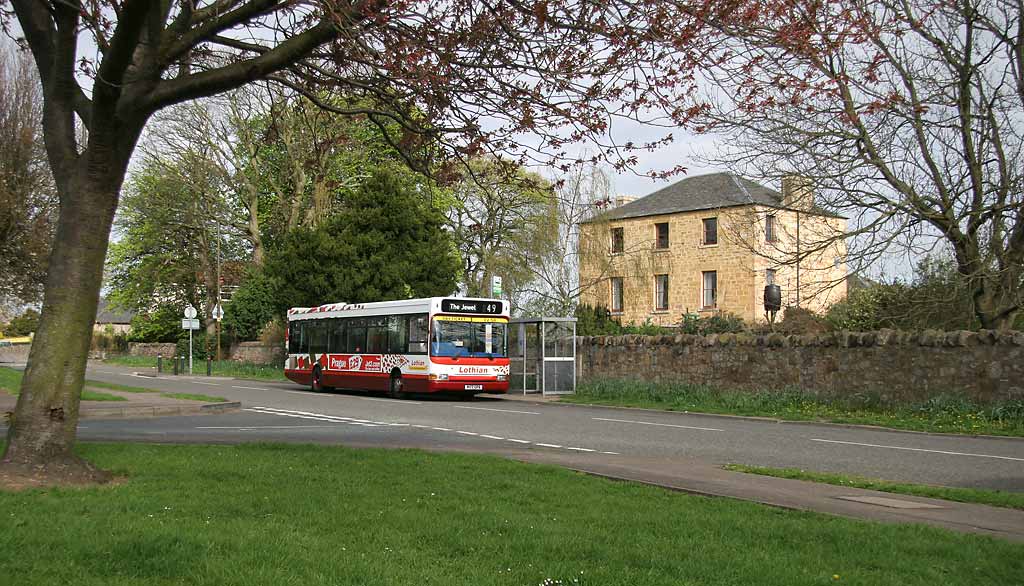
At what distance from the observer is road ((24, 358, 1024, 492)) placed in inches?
497

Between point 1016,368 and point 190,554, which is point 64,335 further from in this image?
point 1016,368

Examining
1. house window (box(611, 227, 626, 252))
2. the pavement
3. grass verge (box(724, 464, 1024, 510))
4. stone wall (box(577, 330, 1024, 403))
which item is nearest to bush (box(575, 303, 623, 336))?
stone wall (box(577, 330, 1024, 403))

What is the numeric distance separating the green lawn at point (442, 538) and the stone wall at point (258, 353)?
132 ft

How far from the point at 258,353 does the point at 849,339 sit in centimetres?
3601

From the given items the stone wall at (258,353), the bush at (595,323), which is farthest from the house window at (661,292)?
the stone wall at (258,353)

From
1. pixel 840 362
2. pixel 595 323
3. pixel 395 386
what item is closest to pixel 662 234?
pixel 595 323

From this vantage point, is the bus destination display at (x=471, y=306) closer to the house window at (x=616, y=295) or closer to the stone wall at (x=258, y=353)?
the stone wall at (x=258, y=353)

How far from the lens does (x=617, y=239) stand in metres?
48.2

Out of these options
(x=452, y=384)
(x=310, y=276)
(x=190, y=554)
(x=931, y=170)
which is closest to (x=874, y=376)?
(x=931, y=170)

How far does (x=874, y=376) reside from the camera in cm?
2123

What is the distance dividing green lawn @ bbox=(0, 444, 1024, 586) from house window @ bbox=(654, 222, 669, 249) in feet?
155

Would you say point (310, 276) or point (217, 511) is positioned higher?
point (310, 276)

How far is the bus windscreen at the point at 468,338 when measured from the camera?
89.7 ft

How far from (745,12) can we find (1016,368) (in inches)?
542
